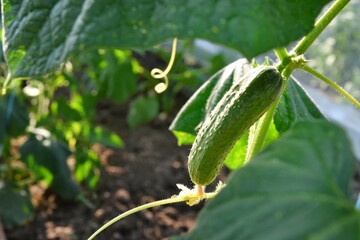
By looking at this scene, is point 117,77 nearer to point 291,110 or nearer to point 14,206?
point 14,206

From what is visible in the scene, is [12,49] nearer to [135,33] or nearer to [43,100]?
[135,33]

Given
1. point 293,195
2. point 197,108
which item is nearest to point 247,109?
point 293,195

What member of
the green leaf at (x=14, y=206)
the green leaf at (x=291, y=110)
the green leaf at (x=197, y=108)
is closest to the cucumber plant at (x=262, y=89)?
the green leaf at (x=291, y=110)

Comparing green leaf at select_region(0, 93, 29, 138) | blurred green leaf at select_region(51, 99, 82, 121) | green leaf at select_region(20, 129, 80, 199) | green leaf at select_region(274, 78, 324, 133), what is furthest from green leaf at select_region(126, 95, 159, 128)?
green leaf at select_region(274, 78, 324, 133)

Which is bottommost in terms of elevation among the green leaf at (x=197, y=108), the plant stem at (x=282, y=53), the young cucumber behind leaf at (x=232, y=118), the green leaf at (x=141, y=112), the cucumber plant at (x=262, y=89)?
the green leaf at (x=141, y=112)

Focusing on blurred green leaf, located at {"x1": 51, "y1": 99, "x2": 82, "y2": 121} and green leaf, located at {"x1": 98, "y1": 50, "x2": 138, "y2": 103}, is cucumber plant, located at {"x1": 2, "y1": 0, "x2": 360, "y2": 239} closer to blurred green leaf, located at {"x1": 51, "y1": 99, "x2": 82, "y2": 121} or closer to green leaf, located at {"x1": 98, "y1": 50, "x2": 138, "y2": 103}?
blurred green leaf, located at {"x1": 51, "y1": 99, "x2": 82, "y2": 121}

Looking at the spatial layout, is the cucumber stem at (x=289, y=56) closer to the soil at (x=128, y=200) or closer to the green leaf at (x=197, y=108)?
the green leaf at (x=197, y=108)
